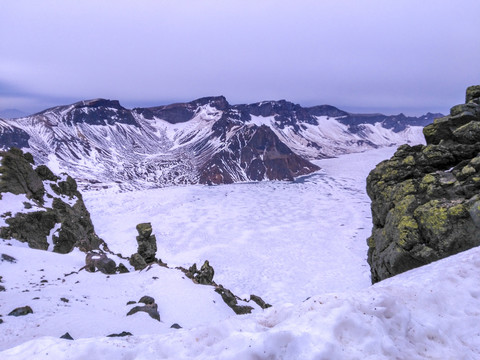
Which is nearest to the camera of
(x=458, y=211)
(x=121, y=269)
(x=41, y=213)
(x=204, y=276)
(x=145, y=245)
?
(x=458, y=211)

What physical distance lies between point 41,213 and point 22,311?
22.1 meters

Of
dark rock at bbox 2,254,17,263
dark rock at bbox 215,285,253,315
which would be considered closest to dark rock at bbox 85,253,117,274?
dark rock at bbox 2,254,17,263

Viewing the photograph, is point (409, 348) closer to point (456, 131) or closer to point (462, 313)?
point (462, 313)

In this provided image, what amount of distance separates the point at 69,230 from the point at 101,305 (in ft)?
69.5

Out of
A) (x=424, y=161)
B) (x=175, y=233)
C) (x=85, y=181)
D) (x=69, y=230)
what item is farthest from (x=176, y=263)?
(x=85, y=181)

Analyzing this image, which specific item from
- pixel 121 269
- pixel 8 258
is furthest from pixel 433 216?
pixel 8 258

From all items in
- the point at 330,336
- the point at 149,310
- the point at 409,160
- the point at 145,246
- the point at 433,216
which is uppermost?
the point at 409,160

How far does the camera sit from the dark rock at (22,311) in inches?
512

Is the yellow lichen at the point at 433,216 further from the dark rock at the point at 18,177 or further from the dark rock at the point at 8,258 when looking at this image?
the dark rock at the point at 18,177

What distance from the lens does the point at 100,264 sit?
24.4m

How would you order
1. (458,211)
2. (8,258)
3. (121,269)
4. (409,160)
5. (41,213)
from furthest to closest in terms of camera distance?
(41,213) → (121,269) → (8,258) → (409,160) → (458,211)

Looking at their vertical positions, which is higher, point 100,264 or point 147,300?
point 147,300

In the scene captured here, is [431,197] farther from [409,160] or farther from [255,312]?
[255,312]

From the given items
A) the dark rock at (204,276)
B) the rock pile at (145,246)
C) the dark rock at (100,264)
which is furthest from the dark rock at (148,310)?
the rock pile at (145,246)
